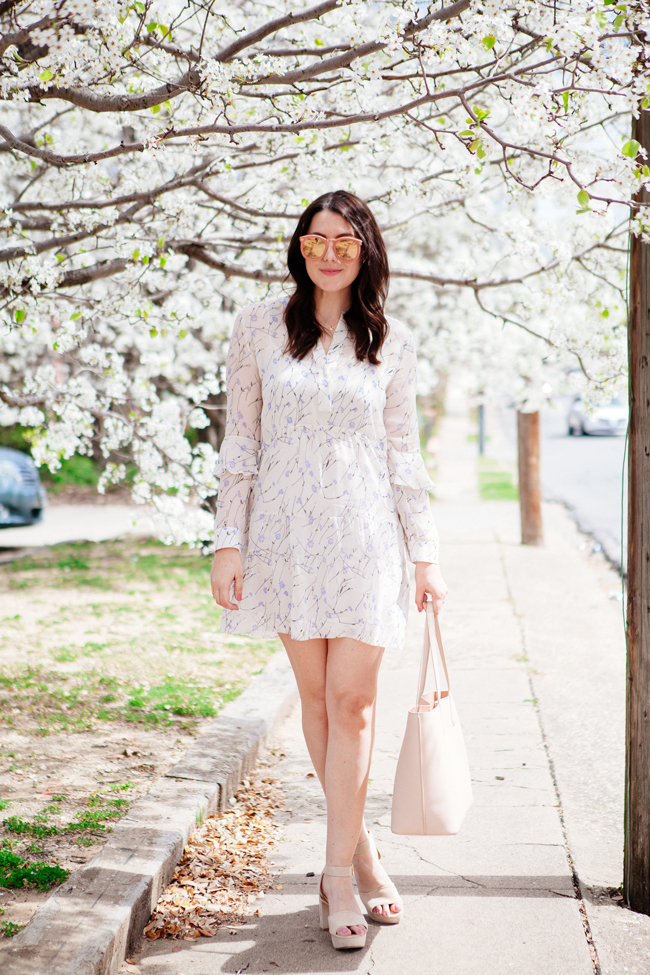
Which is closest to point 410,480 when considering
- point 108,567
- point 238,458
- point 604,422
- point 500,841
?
point 238,458

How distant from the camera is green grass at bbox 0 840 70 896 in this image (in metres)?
2.83

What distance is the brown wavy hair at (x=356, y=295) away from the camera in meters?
2.74

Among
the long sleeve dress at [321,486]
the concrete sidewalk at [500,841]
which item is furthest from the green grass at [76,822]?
the long sleeve dress at [321,486]

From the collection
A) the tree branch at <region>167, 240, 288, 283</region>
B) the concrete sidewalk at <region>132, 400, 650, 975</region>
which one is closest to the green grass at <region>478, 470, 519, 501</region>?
the concrete sidewalk at <region>132, 400, 650, 975</region>

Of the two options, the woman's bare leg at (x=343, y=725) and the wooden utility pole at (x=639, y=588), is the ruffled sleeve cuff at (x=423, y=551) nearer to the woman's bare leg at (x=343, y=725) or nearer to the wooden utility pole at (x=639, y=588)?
the woman's bare leg at (x=343, y=725)

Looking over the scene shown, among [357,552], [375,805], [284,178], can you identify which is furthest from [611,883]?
[284,178]

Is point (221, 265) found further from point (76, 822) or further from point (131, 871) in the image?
point (131, 871)

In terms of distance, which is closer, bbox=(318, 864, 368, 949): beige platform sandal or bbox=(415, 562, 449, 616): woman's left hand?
bbox=(318, 864, 368, 949): beige platform sandal

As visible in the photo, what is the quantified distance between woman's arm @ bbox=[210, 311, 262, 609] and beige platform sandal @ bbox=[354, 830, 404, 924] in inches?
32.8

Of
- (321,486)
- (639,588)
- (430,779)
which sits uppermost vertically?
(321,486)

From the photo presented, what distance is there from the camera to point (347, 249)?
2715mm

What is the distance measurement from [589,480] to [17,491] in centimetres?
1090

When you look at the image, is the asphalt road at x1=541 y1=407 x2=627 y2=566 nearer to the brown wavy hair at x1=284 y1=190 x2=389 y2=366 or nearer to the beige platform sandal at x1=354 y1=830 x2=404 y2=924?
the brown wavy hair at x1=284 y1=190 x2=389 y2=366

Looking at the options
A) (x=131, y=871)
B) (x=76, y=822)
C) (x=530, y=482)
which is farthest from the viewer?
(x=530, y=482)
